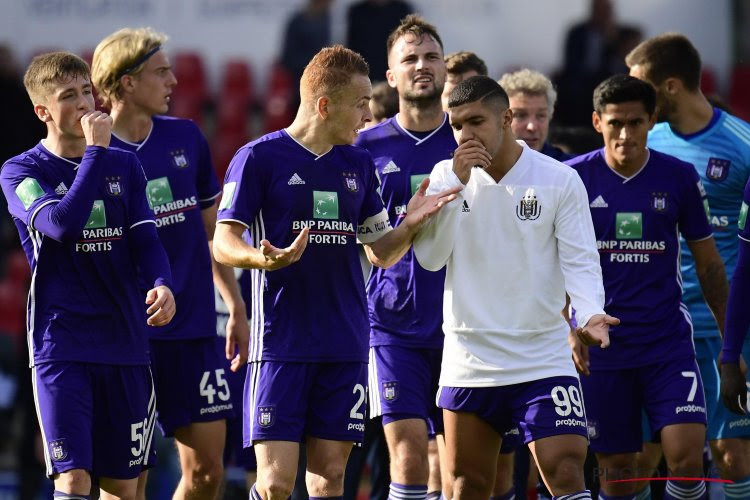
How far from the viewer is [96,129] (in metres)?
6.35

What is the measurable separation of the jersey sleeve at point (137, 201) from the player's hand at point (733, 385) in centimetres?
299

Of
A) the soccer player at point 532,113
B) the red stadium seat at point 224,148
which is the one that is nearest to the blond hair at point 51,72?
the soccer player at point 532,113

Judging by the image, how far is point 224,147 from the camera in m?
15.5

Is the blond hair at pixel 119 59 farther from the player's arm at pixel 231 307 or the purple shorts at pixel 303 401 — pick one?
the purple shorts at pixel 303 401

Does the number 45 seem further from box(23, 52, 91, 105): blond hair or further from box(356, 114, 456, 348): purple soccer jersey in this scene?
box(23, 52, 91, 105): blond hair

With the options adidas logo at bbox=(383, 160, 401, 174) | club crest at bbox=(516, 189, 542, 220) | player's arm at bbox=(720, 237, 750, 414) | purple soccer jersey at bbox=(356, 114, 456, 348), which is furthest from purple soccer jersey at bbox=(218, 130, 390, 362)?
player's arm at bbox=(720, 237, 750, 414)

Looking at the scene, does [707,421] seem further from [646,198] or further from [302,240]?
[302,240]

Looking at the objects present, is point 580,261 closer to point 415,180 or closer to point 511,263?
point 511,263

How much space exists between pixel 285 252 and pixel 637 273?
2465mm

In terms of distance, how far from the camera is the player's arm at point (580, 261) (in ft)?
20.2

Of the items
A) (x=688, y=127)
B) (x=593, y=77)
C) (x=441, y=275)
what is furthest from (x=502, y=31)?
(x=441, y=275)

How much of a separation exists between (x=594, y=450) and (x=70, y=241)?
3086 millimetres

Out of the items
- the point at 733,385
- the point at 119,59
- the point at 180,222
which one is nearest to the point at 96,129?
the point at 180,222

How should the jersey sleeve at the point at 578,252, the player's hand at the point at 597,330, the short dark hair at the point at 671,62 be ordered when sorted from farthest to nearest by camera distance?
the short dark hair at the point at 671,62
the jersey sleeve at the point at 578,252
the player's hand at the point at 597,330
